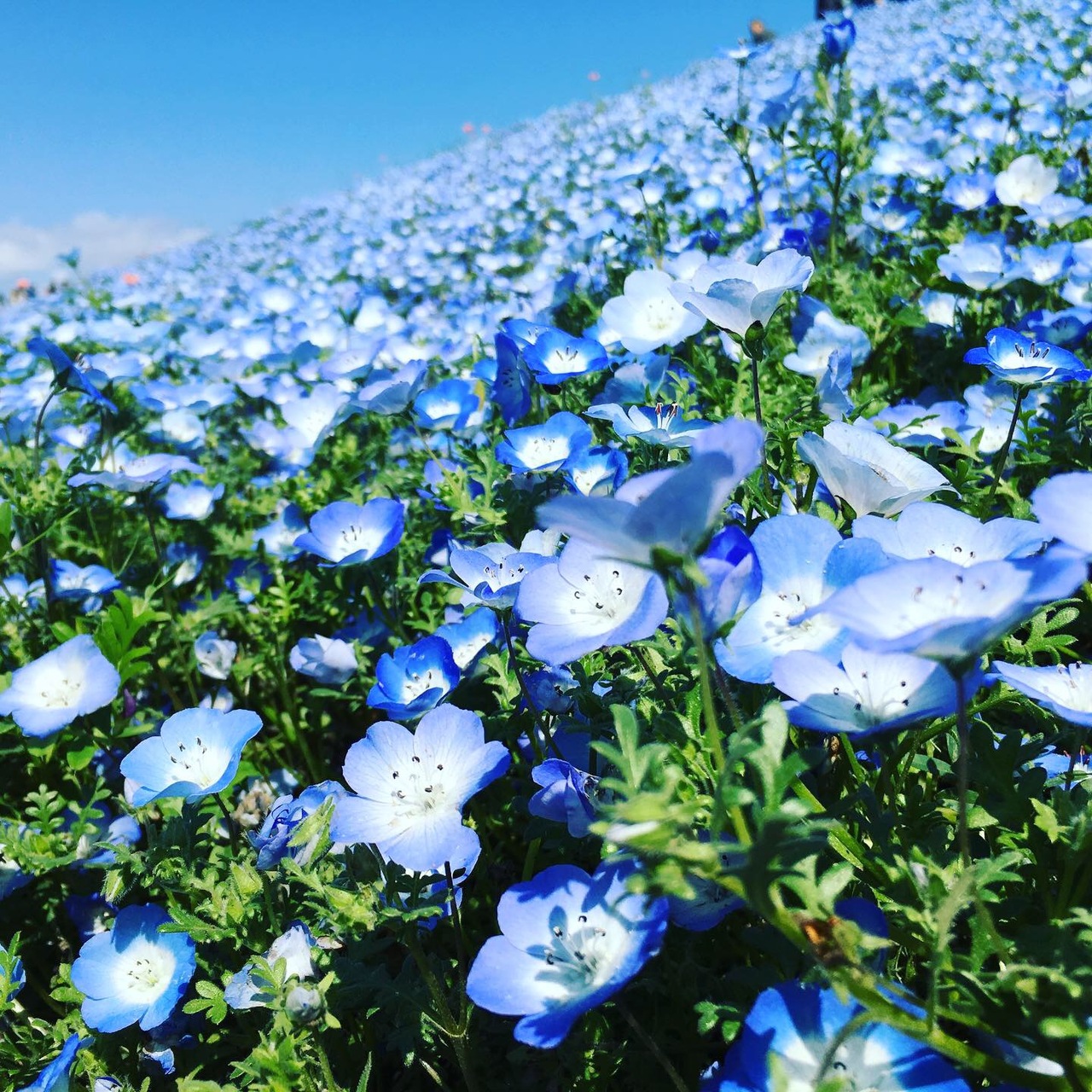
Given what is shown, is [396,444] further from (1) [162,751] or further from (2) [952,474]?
(2) [952,474]

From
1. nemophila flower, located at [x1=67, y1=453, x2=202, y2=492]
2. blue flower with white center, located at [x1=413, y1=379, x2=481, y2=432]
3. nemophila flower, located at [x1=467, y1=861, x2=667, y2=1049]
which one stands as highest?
blue flower with white center, located at [x1=413, y1=379, x2=481, y2=432]

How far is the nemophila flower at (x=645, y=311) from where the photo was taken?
1.97m

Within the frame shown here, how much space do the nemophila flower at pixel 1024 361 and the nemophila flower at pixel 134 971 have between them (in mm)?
1792

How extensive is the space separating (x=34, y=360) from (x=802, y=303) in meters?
4.52

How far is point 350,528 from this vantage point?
204 centimetres

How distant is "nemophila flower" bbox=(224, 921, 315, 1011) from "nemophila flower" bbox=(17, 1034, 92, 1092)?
0.31m

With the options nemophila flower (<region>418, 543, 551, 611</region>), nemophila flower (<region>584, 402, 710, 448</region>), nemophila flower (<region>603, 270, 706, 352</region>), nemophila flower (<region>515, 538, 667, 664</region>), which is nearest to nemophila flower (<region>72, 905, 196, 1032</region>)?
nemophila flower (<region>418, 543, 551, 611</region>)

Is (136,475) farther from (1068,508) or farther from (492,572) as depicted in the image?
(1068,508)

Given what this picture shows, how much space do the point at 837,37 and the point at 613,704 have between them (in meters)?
2.86

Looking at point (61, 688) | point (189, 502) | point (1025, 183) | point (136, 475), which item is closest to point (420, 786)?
point (61, 688)

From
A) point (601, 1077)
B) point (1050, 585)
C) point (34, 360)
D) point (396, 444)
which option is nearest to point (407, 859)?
point (601, 1077)

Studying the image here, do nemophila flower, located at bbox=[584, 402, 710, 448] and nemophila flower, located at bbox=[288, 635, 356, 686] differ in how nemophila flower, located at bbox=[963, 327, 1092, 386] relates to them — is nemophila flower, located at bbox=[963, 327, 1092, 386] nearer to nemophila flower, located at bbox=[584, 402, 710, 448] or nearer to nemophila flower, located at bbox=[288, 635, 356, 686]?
nemophila flower, located at bbox=[584, 402, 710, 448]

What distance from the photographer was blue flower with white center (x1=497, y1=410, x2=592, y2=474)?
5.57 feet

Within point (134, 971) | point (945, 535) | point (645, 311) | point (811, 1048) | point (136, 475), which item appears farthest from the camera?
point (136, 475)
